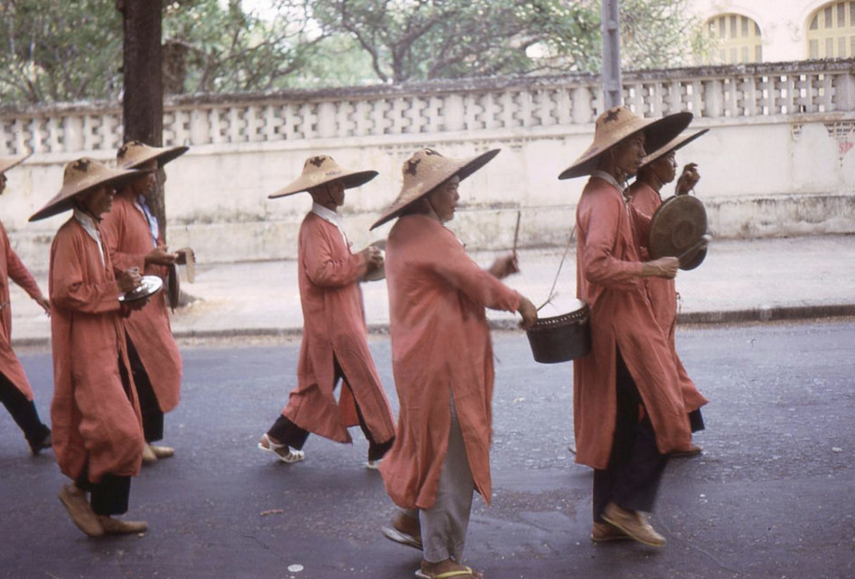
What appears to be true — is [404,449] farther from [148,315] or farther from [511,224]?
[511,224]

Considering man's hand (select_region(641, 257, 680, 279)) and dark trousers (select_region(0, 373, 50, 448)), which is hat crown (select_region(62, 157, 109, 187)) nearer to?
dark trousers (select_region(0, 373, 50, 448))

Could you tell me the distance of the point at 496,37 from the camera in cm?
1891

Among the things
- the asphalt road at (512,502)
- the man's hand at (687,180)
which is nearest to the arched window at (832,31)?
the asphalt road at (512,502)

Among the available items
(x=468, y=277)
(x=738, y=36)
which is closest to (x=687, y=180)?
(x=468, y=277)

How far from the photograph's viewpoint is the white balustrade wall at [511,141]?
15789 mm

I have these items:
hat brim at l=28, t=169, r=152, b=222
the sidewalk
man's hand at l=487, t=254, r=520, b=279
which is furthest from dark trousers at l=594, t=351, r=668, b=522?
the sidewalk

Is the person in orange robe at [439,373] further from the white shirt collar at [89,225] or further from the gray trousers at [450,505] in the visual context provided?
the white shirt collar at [89,225]

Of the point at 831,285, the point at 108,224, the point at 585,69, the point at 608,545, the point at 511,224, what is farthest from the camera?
the point at 585,69

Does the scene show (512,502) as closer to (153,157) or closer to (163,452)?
(163,452)

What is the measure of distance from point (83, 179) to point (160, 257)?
3.09 feet

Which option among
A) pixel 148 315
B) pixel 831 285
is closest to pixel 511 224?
pixel 831 285

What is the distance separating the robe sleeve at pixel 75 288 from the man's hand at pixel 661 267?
2.51 m

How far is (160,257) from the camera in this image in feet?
21.6

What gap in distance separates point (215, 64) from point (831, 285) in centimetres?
1123
